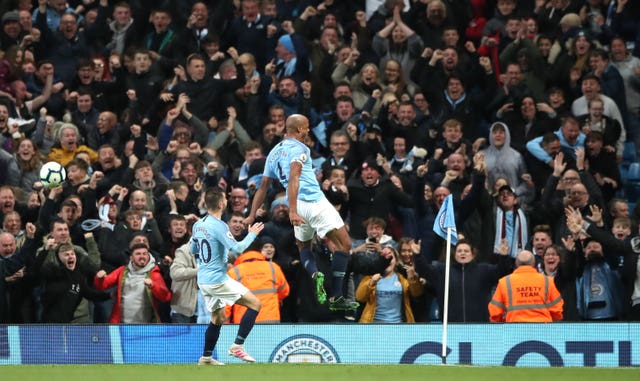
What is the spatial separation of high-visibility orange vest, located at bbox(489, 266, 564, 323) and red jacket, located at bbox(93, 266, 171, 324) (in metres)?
4.63

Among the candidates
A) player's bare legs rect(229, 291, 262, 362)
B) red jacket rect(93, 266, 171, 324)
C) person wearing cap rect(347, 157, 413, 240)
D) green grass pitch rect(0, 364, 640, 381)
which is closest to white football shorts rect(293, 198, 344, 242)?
player's bare legs rect(229, 291, 262, 362)

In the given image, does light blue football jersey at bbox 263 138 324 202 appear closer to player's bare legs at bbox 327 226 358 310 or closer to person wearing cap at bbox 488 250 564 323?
player's bare legs at bbox 327 226 358 310

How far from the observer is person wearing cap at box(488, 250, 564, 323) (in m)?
17.1

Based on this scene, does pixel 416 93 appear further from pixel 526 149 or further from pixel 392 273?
pixel 392 273

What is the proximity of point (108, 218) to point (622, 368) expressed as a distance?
8.36m

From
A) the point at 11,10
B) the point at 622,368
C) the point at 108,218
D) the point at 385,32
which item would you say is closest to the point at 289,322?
the point at 108,218

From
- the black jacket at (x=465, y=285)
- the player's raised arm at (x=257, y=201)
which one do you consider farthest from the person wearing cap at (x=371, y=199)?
the player's raised arm at (x=257, y=201)

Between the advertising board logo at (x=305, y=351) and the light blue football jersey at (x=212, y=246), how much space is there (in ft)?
6.89

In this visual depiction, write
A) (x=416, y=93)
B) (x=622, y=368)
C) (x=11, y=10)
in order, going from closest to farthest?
1. (x=622, y=368)
2. (x=416, y=93)
3. (x=11, y=10)

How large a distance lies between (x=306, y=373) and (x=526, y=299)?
12.9 ft

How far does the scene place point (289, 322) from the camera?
18688mm

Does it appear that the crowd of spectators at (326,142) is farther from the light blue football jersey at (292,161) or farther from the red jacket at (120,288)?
the light blue football jersey at (292,161)

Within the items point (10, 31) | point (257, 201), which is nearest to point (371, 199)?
point (257, 201)

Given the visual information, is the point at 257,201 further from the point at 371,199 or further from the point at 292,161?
the point at 371,199
